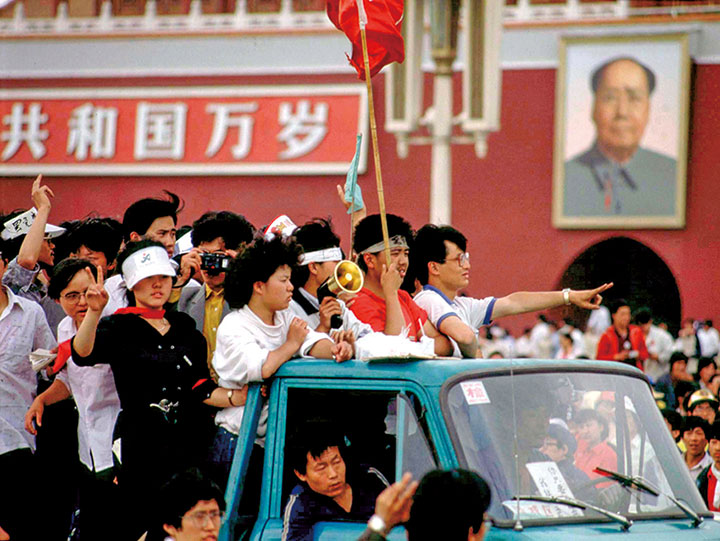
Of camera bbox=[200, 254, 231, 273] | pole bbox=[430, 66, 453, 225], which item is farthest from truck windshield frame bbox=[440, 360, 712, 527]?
pole bbox=[430, 66, 453, 225]

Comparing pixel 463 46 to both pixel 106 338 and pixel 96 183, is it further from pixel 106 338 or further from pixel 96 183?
pixel 106 338

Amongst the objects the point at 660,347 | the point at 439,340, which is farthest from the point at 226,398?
the point at 660,347

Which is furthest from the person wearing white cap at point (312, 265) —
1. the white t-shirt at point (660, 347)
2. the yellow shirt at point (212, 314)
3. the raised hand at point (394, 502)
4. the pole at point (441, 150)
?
the pole at point (441, 150)

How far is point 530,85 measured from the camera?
833 inches

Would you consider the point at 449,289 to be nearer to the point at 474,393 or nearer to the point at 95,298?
the point at 474,393

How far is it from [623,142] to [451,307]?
54.5 feet

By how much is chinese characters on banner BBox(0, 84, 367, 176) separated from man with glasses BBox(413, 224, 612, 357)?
16234 mm

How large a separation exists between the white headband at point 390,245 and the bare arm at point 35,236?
4.92 feet

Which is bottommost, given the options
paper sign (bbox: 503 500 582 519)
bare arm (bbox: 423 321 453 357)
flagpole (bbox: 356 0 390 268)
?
paper sign (bbox: 503 500 582 519)

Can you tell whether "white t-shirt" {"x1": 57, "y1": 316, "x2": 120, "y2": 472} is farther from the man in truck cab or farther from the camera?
the man in truck cab

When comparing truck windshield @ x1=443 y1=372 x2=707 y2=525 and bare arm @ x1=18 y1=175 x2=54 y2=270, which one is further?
bare arm @ x1=18 y1=175 x2=54 y2=270

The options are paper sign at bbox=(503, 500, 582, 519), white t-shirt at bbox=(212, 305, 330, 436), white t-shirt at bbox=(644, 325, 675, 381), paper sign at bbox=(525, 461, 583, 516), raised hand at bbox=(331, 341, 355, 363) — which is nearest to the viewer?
paper sign at bbox=(503, 500, 582, 519)

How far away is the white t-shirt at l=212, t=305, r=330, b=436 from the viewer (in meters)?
3.79

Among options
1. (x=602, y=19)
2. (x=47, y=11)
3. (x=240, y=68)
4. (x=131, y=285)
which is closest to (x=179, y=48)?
(x=240, y=68)
